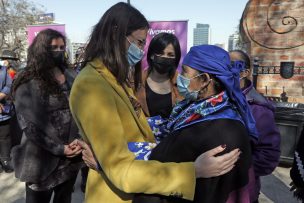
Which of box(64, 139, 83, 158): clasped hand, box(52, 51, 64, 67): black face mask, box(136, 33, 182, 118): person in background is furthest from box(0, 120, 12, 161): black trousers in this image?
box(64, 139, 83, 158): clasped hand

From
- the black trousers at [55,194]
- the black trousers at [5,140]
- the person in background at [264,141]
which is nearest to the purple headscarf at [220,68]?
the person in background at [264,141]

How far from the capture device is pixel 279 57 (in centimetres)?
508

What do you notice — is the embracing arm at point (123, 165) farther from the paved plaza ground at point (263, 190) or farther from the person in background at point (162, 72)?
the paved plaza ground at point (263, 190)

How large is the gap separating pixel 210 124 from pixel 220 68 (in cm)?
30

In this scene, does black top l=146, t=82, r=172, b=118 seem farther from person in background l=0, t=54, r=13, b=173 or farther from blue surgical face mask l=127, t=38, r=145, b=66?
person in background l=0, t=54, r=13, b=173

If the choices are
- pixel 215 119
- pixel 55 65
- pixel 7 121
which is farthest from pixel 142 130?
pixel 7 121

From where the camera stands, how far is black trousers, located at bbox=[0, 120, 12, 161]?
15.0ft

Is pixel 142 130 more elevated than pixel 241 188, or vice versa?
pixel 142 130

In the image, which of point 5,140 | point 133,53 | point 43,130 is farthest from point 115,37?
point 5,140

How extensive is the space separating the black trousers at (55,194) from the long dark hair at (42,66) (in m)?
0.73

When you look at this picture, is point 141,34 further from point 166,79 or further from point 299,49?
point 299,49

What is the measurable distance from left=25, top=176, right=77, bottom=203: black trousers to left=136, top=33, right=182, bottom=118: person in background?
1.01 metres

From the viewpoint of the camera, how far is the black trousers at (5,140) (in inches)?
179

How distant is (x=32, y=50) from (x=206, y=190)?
5.96 feet
